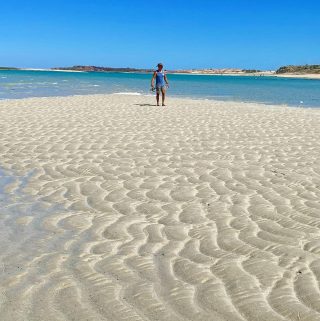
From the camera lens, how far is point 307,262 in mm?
3701

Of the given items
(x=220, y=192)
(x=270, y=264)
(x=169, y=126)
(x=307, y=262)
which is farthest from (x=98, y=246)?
(x=169, y=126)

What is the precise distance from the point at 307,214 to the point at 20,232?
2.86 meters

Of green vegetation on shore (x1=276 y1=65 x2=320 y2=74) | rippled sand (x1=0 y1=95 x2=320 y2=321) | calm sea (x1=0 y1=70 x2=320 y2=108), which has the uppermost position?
rippled sand (x1=0 y1=95 x2=320 y2=321)

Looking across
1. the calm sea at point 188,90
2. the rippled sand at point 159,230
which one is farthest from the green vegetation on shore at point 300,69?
the rippled sand at point 159,230

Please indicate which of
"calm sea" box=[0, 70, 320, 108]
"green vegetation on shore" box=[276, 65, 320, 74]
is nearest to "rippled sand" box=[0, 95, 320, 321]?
"calm sea" box=[0, 70, 320, 108]

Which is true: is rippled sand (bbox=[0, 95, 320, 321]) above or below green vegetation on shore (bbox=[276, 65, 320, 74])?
above

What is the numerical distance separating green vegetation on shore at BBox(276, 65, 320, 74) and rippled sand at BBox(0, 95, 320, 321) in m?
126

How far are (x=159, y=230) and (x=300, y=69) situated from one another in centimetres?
13596

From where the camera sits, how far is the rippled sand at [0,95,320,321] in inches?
121

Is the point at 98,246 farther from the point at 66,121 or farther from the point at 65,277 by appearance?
the point at 66,121

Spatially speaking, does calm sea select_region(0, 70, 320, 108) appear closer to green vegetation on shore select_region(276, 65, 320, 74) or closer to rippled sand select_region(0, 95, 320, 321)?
rippled sand select_region(0, 95, 320, 321)

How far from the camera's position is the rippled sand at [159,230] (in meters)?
3.07

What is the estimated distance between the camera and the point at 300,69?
5212 inches

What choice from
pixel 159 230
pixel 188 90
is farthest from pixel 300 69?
pixel 159 230
